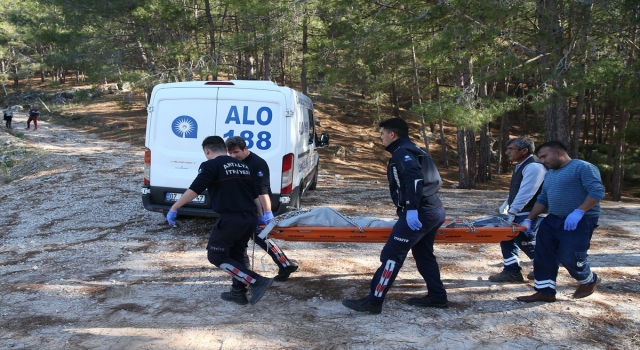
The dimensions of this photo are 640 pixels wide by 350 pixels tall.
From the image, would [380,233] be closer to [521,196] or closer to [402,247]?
[402,247]

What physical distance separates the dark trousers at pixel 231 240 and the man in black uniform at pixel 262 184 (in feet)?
1.60

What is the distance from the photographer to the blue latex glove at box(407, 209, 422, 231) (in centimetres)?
→ 393

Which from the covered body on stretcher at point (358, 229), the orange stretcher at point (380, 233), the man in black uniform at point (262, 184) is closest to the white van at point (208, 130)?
the man in black uniform at point (262, 184)

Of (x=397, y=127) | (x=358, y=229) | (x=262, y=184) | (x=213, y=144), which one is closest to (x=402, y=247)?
(x=358, y=229)

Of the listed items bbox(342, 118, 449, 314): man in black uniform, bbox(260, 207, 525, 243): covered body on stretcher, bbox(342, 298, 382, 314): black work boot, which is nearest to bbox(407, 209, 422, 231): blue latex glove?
bbox(342, 118, 449, 314): man in black uniform

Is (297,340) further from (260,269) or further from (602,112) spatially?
(602,112)

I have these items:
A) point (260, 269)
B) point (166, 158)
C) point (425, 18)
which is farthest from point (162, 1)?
point (260, 269)

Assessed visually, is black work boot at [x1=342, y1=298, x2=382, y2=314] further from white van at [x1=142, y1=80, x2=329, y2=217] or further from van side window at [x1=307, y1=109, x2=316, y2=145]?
van side window at [x1=307, y1=109, x2=316, y2=145]

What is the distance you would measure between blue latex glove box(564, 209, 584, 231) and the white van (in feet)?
12.4

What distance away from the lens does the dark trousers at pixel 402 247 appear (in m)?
4.09

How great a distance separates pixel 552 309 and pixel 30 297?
16.2 feet

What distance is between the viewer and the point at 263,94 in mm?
6891

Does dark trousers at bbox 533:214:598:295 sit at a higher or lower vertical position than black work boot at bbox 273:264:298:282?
higher

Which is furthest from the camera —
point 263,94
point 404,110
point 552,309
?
point 404,110
